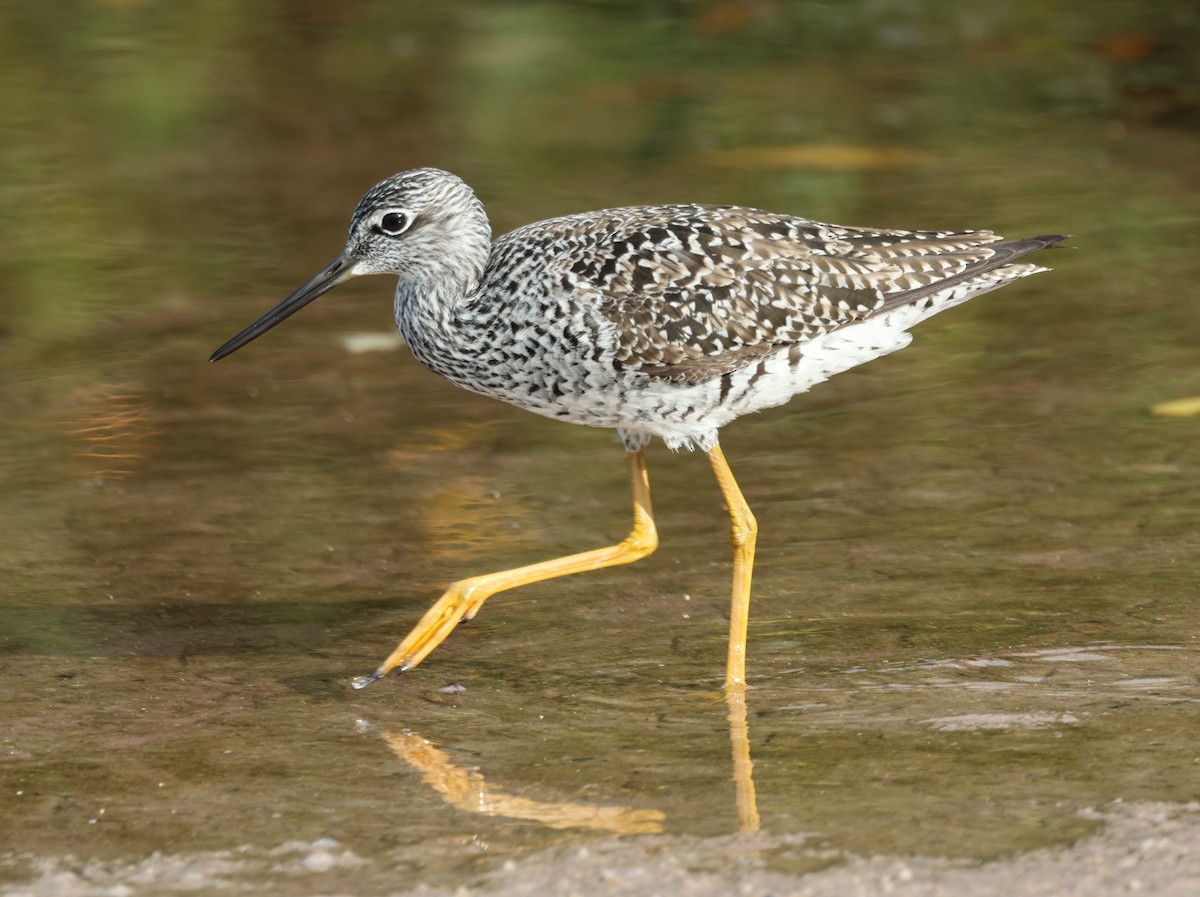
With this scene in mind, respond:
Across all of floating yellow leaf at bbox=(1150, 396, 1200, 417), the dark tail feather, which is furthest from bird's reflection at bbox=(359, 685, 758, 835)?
floating yellow leaf at bbox=(1150, 396, 1200, 417)

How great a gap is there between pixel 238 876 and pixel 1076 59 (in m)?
11.4

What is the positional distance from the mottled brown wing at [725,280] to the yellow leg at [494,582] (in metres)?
0.68

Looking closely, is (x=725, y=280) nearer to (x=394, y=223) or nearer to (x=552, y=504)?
(x=394, y=223)

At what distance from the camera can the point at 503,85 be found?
542 inches

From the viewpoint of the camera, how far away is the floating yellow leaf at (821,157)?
12.1m

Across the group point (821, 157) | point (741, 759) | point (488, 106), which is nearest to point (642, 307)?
point (741, 759)

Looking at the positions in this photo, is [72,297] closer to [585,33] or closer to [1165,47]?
[585,33]

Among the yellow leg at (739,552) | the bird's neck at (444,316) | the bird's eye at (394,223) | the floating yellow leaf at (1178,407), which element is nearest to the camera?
the yellow leg at (739,552)

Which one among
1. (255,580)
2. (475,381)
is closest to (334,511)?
(255,580)

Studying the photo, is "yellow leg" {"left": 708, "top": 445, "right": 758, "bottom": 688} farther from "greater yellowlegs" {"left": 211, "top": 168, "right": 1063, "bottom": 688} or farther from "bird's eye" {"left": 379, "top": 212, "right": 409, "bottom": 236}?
"bird's eye" {"left": 379, "top": 212, "right": 409, "bottom": 236}

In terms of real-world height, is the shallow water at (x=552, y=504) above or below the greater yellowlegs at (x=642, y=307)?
below

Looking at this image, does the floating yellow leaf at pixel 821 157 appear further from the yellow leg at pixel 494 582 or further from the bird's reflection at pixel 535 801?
the bird's reflection at pixel 535 801

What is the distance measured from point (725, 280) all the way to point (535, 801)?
2.19 meters

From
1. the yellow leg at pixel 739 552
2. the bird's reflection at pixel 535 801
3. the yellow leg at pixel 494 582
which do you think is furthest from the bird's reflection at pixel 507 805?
the yellow leg at pixel 739 552
